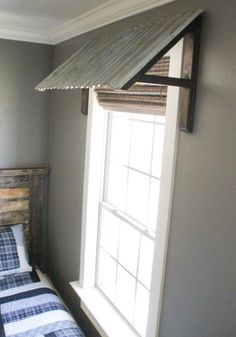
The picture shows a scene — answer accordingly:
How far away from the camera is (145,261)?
6.97 ft

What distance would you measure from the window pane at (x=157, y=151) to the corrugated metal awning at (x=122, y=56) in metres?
0.51

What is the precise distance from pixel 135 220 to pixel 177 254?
1.94 feet

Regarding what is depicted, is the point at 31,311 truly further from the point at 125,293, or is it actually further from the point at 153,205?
the point at 153,205

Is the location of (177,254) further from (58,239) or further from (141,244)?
(58,239)

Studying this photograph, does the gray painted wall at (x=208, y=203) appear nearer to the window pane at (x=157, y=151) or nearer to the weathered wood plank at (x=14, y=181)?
the window pane at (x=157, y=151)

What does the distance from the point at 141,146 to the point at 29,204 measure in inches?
65.6

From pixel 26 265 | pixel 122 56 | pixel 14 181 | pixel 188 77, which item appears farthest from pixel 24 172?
pixel 188 77

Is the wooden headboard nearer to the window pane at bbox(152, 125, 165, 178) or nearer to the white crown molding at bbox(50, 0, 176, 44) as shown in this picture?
the white crown molding at bbox(50, 0, 176, 44)

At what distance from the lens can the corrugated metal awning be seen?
52.9 inches

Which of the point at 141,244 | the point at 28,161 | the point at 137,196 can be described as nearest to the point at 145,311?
the point at 141,244

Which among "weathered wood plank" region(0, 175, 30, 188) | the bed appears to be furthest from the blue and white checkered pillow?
"weathered wood plank" region(0, 175, 30, 188)

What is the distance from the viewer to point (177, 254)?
1.65 m

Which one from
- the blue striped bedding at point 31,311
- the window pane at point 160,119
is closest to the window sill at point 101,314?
the blue striped bedding at point 31,311

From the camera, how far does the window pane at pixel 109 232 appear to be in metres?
2.42
